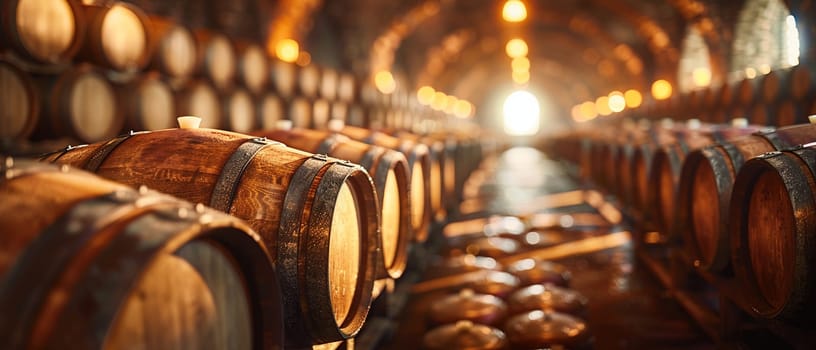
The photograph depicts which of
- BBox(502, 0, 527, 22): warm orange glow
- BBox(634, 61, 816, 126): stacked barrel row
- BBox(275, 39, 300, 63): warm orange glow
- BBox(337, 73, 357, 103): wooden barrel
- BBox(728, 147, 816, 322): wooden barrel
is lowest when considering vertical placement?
BBox(728, 147, 816, 322): wooden barrel

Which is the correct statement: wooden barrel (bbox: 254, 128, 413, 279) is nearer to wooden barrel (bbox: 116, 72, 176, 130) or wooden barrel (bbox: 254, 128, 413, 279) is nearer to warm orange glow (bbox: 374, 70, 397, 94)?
wooden barrel (bbox: 116, 72, 176, 130)

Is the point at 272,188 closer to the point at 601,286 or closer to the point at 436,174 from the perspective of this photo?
the point at 601,286

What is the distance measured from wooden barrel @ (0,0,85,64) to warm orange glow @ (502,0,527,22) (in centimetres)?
497

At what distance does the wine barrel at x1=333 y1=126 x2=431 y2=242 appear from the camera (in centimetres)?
431

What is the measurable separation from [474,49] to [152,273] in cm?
3099

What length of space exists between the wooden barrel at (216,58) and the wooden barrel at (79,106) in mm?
1237

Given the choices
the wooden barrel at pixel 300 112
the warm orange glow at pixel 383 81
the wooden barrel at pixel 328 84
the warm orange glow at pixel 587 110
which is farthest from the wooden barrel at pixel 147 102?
the warm orange glow at pixel 587 110

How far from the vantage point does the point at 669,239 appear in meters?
4.05

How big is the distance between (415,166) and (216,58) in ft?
8.46

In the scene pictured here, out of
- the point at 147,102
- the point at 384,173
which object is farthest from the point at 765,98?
the point at 147,102

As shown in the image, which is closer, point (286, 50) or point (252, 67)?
point (252, 67)

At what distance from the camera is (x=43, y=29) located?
4.02m

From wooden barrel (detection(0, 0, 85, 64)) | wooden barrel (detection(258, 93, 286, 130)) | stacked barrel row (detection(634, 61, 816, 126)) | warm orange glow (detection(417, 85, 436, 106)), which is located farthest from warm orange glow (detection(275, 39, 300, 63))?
warm orange glow (detection(417, 85, 436, 106))

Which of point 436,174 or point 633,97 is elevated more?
point 633,97
